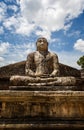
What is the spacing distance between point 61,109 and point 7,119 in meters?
1.31

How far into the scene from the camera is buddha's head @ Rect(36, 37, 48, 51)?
8359mm

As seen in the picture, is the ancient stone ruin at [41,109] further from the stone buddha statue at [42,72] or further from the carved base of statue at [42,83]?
the stone buddha statue at [42,72]

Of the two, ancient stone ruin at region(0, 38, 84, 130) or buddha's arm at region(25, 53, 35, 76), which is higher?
buddha's arm at region(25, 53, 35, 76)

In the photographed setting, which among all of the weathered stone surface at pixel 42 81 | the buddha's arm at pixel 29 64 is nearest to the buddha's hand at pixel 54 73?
the weathered stone surface at pixel 42 81

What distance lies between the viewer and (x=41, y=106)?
18.6 feet

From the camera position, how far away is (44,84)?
22.4ft

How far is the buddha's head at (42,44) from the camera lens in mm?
8359

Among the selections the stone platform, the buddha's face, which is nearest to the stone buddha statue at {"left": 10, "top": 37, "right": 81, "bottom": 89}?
the buddha's face

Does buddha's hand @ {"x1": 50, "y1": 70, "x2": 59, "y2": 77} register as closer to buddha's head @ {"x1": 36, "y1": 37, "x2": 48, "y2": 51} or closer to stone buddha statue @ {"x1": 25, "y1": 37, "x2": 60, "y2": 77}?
stone buddha statue @ {"x1": 25, "y1": 37, "x2": 60, "y2": 77}

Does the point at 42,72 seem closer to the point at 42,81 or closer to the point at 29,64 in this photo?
the point at 29,64

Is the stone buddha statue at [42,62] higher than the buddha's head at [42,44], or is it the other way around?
the buddha's head at [42,44]

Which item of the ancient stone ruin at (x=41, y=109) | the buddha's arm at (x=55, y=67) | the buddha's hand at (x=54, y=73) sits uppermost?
the buddha's arm at (x=55, y=67)

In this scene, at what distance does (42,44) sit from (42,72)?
3.57 feet

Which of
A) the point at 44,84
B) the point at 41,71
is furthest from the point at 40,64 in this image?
the point at 44,84
